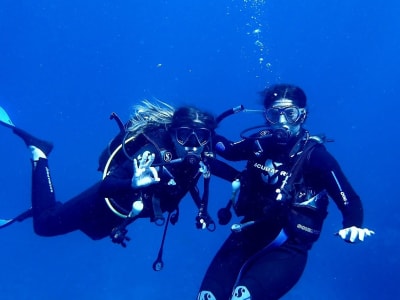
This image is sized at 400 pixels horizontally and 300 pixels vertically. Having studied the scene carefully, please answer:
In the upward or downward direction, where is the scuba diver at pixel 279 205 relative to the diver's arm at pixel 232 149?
downward

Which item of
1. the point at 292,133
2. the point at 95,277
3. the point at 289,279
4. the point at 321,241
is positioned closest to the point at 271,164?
the point at 292,133

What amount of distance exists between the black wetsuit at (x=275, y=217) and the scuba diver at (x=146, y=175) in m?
0.55

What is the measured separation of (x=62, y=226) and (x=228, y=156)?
2627 mm

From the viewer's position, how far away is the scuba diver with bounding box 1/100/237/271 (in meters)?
5.38

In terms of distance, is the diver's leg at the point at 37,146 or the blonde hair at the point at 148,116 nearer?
the blonde hair at the point at 148,116

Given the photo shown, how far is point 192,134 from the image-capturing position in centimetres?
554

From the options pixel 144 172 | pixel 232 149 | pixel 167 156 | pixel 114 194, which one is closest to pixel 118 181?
pixel 114 194

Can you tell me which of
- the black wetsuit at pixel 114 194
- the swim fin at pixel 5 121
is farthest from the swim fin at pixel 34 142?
the black wetsuit at pixel 114 194

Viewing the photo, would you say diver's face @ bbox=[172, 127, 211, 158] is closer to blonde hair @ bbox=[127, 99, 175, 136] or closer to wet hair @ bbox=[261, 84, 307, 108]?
blonde hair @ bbox=[127, 99, 175, 136]

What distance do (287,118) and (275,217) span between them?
4.18 feet

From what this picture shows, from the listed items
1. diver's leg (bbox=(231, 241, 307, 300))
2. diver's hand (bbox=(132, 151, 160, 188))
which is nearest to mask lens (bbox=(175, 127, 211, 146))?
diver's hand (bbox=(132, 151, 160, 188))

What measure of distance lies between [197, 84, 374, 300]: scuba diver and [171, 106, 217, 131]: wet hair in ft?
2.14

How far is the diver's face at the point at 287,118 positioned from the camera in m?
5.58

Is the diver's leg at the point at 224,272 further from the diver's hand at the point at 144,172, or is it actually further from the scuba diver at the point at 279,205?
the diver's hand at the point at 144,172
